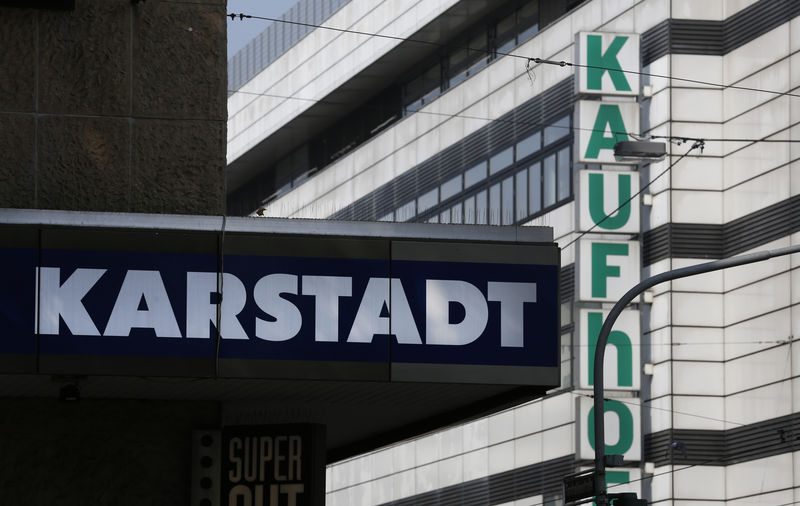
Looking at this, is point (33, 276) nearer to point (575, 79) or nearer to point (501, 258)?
point (501, 258)

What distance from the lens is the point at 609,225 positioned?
43.3m

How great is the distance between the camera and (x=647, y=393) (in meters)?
43.6

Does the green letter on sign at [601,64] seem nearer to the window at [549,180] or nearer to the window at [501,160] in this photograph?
the window at [549,180]

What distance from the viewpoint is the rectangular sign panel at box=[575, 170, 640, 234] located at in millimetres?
42969

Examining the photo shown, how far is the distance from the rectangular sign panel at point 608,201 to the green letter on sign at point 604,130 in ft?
1.90

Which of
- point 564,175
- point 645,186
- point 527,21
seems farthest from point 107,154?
point 527,21

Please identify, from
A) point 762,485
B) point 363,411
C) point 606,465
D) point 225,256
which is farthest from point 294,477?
point 762,485

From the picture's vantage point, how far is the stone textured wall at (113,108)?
14.3 meters

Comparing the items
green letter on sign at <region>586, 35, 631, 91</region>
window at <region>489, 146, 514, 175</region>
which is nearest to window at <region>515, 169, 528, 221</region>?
window at <region>489, 146, 514, 175</region>

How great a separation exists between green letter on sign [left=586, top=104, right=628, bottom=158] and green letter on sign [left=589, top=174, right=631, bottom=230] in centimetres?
65

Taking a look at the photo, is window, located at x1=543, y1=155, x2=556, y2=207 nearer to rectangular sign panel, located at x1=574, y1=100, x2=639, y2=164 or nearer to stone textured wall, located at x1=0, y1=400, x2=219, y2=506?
rectangular sign panel, located at x1=574, y1=100, x2=639, y2=164

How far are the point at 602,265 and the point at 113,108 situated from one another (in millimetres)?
29675

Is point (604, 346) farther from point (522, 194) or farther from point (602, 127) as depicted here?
point (522, 194)

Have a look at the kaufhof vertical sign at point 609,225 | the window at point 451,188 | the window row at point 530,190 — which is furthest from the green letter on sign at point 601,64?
the window at point 451,188
